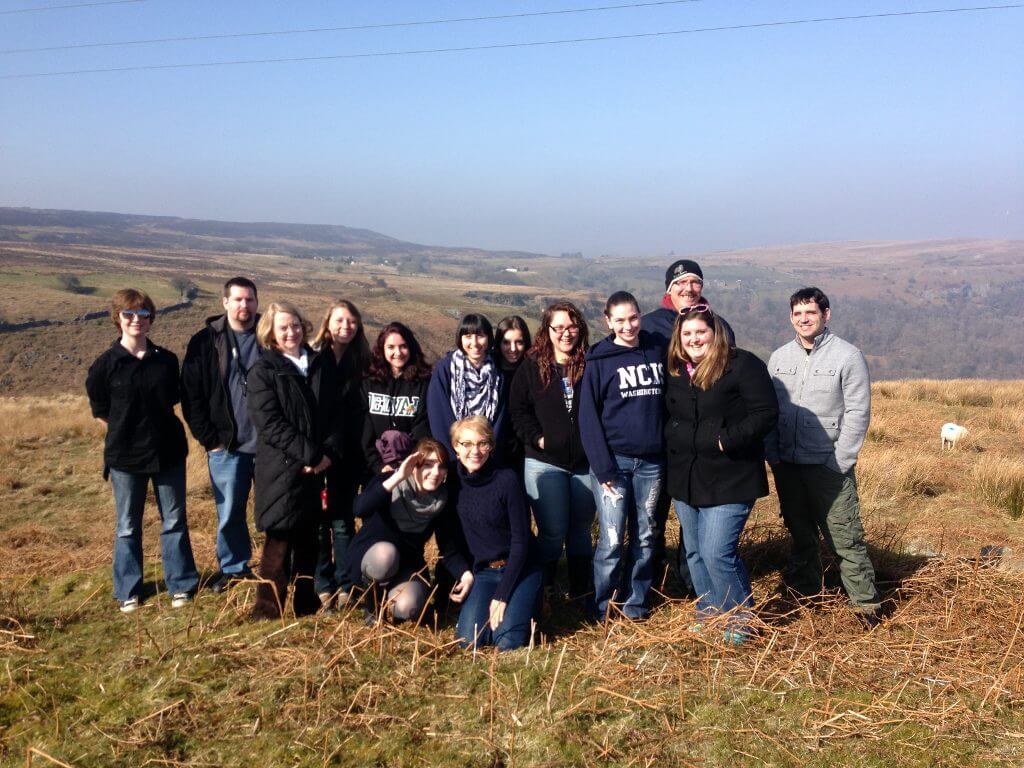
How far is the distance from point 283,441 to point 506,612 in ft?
4.94

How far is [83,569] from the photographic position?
4.91m

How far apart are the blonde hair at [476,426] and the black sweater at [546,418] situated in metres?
0.35

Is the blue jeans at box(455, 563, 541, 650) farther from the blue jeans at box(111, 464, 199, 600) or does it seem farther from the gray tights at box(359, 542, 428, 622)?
the blue jeans at box(111, 464, 199, 600)

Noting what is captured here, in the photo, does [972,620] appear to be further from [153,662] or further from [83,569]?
[83,569]

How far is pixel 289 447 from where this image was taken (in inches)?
149

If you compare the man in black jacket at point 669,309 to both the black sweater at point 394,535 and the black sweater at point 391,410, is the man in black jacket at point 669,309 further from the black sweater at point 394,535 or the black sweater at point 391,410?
the black sweater at point 391,410

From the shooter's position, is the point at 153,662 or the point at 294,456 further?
the point at 294,456

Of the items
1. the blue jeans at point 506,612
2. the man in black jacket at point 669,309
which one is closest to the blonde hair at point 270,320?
the blue jeans at point 506,612

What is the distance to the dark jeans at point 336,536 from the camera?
13.6 ft

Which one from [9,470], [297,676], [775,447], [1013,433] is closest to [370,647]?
[297,676]

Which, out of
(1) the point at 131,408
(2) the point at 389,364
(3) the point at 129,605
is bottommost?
(3) the point at 129,605

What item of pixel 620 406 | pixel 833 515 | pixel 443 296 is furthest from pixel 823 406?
pixel 443 296

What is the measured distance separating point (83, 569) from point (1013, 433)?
12.1 m

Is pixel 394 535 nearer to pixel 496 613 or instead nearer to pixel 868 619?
pixel 496 613
